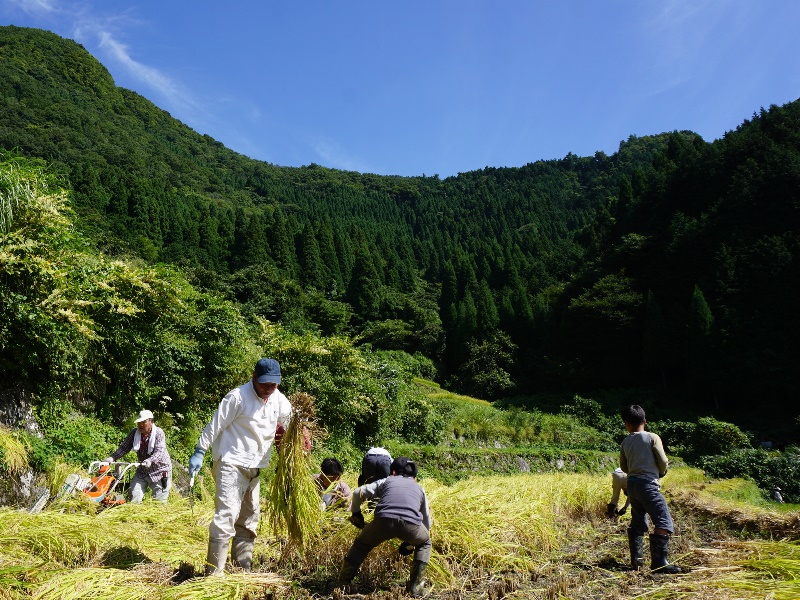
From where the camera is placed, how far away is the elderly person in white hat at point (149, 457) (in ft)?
18.5

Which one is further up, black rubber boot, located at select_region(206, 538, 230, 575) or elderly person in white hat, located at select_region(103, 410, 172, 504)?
elderly person in white hat, located at select_region(103, 410, 172, 504)

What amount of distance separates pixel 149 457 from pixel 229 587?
315cm

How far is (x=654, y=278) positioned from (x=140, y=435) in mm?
46155

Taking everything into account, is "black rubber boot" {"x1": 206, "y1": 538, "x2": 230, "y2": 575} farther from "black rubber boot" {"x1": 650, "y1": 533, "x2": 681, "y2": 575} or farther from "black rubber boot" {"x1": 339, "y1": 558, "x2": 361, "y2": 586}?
"black rubber boot" {"x1": 650, "y1": 533, "x2": 681, "y2": 575}

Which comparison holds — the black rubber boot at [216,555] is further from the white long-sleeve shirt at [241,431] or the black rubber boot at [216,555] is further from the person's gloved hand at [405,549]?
the person's gloved hand at [405,549]

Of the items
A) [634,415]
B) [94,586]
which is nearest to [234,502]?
[94,586]

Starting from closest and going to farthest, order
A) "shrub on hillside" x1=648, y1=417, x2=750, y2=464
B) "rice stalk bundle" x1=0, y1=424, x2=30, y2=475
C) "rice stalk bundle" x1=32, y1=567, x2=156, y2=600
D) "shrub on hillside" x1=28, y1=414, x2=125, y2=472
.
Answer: "rice stalk bundle" x1=32, y1=567, x2=156, y2=600 < "rice stalk bundle" x1=0, y1=424, x2=30, y2=475 < "shrub on hillside" x1=28, y1=414, x2=125, y2=472 < "shrub on hillside" x1=648, y1=417, x2=750, y2=464

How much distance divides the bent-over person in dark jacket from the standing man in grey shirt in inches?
74.7

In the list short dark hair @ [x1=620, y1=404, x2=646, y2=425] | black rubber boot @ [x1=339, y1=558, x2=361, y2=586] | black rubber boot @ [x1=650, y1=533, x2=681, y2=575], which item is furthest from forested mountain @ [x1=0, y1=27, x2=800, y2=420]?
black rubber boot @ [x1=650, y1=533, x2=681, y2=575]

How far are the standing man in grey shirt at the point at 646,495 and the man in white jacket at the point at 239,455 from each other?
9.72 feet

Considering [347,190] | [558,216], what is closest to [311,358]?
[558,216]

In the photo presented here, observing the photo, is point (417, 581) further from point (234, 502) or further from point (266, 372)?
point (266, 372)

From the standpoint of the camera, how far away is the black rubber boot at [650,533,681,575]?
4.05 meters

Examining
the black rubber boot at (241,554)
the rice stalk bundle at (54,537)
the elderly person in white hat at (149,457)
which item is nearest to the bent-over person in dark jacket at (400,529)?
the black rubber boot at (241,554)
